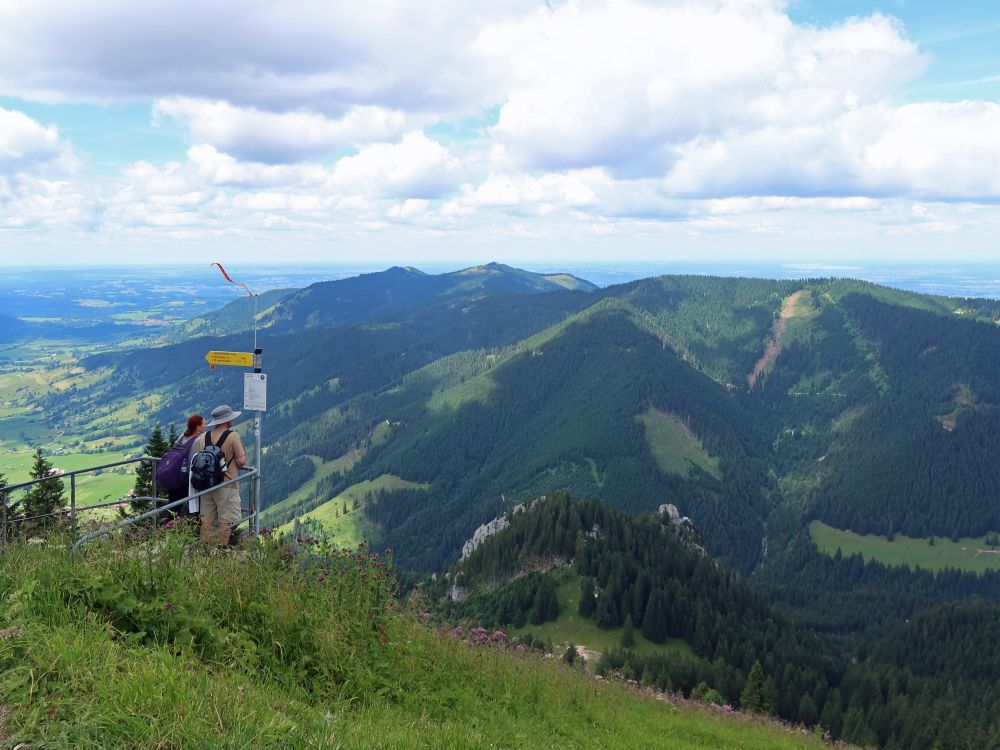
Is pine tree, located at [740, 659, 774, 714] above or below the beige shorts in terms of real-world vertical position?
below

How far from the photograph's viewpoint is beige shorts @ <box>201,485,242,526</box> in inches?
599

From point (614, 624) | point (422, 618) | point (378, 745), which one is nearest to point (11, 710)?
point (378, 745)

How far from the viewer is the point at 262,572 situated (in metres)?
11.5

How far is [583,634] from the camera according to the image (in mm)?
88062

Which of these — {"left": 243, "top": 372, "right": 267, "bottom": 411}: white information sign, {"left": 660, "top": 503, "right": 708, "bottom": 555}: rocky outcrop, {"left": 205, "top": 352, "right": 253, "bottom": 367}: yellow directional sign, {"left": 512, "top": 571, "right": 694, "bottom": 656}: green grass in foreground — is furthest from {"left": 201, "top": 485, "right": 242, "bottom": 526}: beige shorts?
{"left": 660, "top": 503, "right": 708, "bottom": 555}: rocky outcrop

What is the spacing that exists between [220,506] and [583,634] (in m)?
82.2

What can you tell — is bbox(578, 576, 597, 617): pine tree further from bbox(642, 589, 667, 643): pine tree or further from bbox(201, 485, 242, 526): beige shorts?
bbox(201, 485, 242, 526): beige shorts

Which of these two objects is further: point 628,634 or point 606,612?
point 606,612

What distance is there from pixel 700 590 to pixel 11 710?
360 feet

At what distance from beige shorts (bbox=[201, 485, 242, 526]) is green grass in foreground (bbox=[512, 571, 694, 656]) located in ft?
242

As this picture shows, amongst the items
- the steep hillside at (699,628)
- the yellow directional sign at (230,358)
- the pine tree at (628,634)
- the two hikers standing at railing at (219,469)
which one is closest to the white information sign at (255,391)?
the yellow directional sign at (230,358)

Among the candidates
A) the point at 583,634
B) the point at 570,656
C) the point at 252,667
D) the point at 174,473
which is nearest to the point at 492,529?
the point at 583,634

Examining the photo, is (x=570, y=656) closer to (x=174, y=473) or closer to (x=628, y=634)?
(x=174, y=473)

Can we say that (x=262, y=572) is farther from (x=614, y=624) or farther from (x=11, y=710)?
(x=614, y=624)
